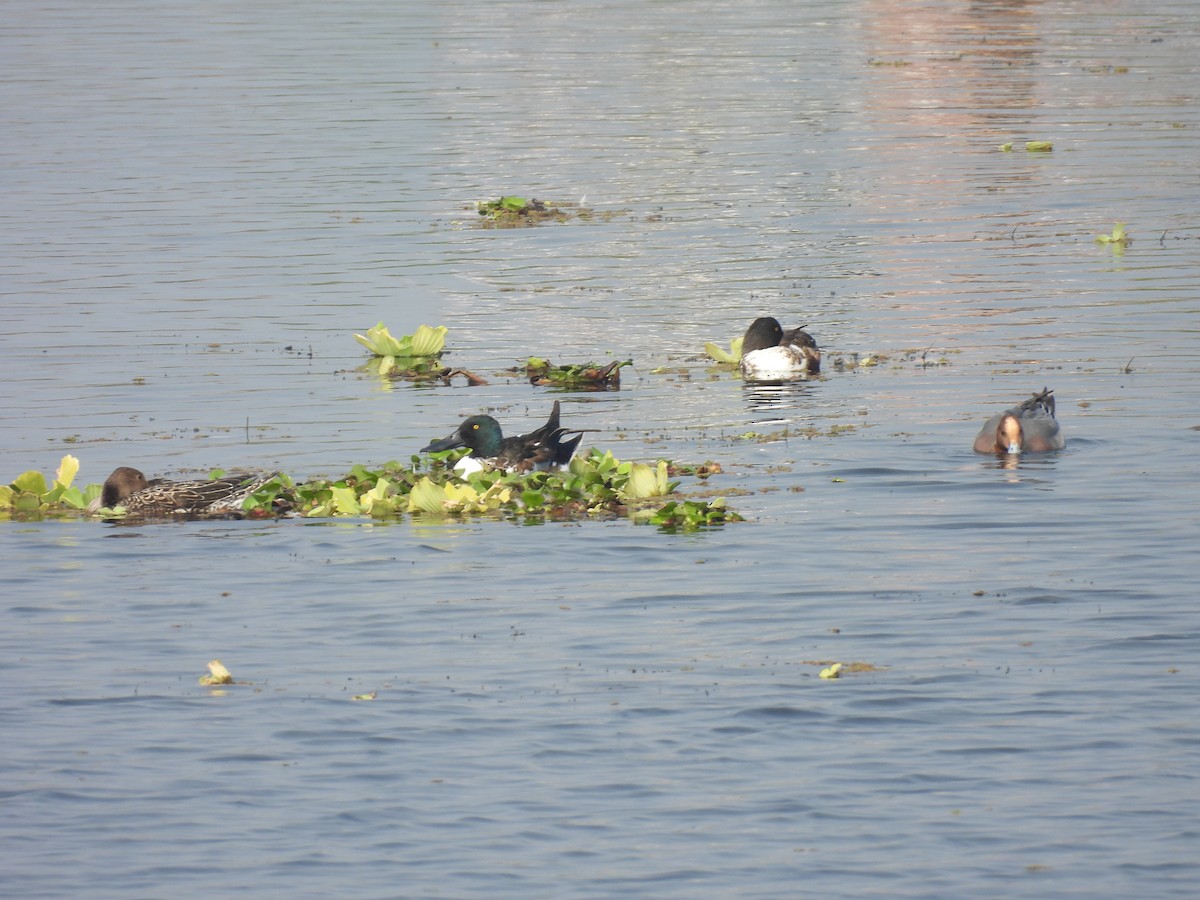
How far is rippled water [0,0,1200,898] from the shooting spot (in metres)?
10.2

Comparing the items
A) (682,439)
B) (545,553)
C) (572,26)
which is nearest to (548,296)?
(682,439)

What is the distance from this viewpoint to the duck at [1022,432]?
1719 cm

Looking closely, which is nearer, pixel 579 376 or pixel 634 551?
pixel 634 551

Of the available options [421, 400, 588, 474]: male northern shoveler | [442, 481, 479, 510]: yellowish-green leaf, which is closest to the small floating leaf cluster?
[421, 400, 588, 474]: male northern shoveler

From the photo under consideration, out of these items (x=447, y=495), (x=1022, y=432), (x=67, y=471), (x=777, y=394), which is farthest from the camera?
(x=777, y=394)

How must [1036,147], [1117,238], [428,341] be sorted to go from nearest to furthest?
[428,341] → [1117,238] → [1036,147]

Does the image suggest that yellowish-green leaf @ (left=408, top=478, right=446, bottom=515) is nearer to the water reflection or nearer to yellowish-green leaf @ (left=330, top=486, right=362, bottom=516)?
yellowish-green leaf @ (left=330, top=486, right=362, bottom=516)

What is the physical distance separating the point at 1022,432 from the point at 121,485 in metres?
7.36

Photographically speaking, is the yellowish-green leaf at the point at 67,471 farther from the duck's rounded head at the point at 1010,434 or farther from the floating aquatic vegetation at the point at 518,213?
the floating aquatic vegetation at the point at 518,213

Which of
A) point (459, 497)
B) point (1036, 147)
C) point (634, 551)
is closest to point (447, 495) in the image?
point (459, 497)

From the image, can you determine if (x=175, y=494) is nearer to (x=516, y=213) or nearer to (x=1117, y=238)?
(x=1117, y=238)

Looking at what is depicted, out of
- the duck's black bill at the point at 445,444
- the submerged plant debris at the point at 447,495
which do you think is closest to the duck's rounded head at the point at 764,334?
the submerged plant debris at the point at 447,495

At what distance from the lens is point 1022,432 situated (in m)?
17.3

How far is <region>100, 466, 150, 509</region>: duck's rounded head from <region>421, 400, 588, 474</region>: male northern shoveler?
232cm
